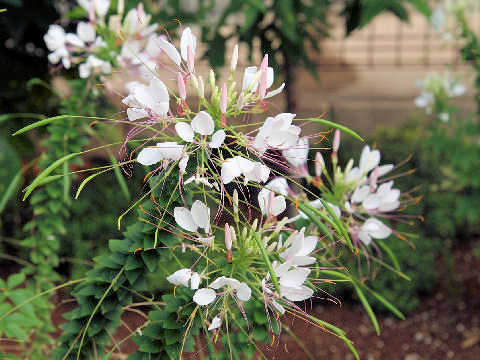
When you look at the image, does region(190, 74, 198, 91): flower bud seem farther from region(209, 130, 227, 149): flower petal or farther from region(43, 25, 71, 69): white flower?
region(43, 25, 71, 69): white flower

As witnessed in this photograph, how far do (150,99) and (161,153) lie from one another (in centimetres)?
9

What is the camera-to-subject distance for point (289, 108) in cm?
330

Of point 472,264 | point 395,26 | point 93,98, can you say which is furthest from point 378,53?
point 93,98

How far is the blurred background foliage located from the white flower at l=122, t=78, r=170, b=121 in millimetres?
1202

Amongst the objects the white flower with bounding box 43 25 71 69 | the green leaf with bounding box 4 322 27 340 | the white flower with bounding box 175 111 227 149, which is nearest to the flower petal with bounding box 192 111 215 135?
the white flower with bounding box 175 111 227 149

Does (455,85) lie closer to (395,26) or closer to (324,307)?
(324,307)

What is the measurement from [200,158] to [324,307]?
2.79m

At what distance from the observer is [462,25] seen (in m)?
2.70

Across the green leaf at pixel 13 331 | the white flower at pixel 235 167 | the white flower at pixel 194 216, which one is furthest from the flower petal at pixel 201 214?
the green leaf at pixel 13 331

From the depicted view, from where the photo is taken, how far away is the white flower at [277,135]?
787 millimetres

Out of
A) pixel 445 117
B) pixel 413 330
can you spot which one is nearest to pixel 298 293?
pixel 445 117

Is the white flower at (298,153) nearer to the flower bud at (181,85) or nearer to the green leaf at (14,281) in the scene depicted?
the flower bud at (181,85)

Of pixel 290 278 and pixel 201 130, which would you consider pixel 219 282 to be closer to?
pixel 290 278

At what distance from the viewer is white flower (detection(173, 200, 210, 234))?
86 centimetres
